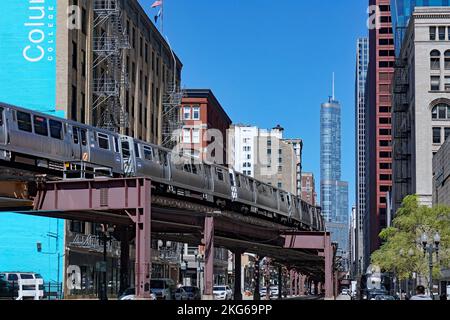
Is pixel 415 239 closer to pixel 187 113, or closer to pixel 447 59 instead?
pixel 447 59

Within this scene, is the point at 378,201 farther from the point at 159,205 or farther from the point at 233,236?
the point at 159,205

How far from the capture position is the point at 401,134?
12144 cm

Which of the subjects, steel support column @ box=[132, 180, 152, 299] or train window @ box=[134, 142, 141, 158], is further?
train window @ box=[134, 142, 141, 158]

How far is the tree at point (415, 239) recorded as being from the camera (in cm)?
6378

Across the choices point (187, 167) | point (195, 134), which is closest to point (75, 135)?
point (187, 167)

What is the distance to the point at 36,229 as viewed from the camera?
187 feet

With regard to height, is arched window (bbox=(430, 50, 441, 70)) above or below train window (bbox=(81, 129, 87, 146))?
above

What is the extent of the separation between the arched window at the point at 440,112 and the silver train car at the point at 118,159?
54.8m

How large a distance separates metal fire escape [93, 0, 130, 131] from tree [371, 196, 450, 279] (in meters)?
26.1

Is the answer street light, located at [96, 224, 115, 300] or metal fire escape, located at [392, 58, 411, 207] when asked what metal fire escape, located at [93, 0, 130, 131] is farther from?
metal fire escape, located at [392, 58, 411, 207]

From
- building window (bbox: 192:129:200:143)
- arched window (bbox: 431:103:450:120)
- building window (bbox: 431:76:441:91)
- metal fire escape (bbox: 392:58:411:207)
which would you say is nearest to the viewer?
arched window (bbox: 431:103:450:120)

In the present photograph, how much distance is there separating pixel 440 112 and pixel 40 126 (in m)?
83.8

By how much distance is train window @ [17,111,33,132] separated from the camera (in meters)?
31.9

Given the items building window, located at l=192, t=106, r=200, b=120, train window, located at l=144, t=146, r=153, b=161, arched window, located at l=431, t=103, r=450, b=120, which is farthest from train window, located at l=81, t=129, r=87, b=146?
building window, located at l=192, t=106, r=200, b=120
